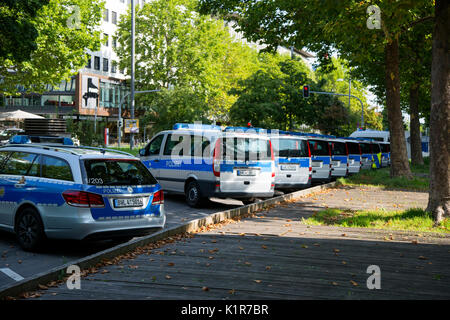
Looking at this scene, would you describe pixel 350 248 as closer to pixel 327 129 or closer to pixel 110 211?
pixel 110 211

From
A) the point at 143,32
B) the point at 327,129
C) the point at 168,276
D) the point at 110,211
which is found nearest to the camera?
the point at 168,276

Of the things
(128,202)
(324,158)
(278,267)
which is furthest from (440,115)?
(324,158)

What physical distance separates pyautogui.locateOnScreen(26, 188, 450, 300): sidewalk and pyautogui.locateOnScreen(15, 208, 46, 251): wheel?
1550 mm

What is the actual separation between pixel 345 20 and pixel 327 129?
1752 inches

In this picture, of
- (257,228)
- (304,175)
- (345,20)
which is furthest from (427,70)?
(257,228)

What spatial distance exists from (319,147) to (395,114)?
326cm

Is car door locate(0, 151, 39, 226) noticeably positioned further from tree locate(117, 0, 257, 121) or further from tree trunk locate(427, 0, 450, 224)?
tree locate(117, 0, 257, 121)

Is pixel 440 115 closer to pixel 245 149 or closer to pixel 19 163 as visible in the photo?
pixel 245 149

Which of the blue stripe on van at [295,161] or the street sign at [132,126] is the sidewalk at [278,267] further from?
the street sign at [132,126]

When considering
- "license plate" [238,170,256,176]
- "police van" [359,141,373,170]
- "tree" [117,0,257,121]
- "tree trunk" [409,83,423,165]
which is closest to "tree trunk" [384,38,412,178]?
"license plate" [238,170,256,176]

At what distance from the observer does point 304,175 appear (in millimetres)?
17297

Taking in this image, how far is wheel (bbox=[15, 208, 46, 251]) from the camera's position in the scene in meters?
7.75

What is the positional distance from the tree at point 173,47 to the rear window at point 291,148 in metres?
42.6

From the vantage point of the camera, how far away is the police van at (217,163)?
12.9m
